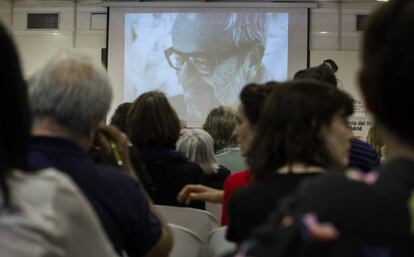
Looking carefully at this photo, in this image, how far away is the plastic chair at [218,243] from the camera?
202 cm

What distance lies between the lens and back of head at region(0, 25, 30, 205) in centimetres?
91

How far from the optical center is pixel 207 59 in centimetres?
862

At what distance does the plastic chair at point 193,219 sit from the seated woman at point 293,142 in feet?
3.07

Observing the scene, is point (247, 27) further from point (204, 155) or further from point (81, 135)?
point (81, 135)

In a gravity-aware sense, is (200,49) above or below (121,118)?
above

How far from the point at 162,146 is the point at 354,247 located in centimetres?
204

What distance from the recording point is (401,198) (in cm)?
62

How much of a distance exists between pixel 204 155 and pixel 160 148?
460mm

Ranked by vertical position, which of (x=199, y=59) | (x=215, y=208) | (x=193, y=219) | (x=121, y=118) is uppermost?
(x=199, y=59)

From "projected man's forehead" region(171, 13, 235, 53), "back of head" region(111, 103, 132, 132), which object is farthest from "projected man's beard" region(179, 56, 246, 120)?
"back of head" region(111, 103, 132, 132)

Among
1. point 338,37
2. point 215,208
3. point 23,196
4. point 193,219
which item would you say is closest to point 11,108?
point 23,196

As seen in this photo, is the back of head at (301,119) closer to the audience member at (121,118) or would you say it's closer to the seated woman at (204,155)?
the seated woman at (204,155)

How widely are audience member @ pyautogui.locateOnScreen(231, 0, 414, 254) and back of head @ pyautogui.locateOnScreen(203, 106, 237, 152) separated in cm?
264

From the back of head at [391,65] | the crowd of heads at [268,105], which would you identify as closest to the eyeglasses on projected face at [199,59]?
the crowd of heads at [268,105]
